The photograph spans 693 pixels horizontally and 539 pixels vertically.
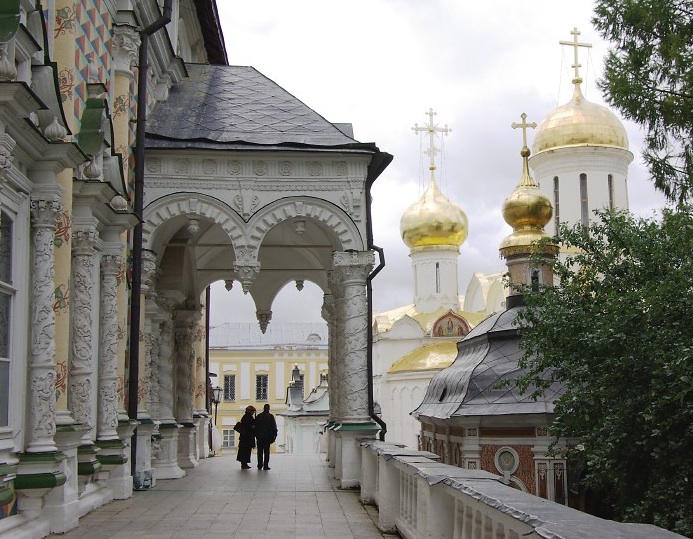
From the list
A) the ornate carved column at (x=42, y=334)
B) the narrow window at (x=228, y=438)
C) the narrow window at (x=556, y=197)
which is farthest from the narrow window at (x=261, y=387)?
the ornate carved column at (x=42, y=334)

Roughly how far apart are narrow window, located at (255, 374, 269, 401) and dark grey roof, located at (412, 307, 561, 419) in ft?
149

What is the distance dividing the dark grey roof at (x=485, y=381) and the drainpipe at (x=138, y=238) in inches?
412

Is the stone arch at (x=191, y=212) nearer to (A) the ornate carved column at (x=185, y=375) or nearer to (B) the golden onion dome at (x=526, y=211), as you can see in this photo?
(A) the ornate carved column at (x=185, y=375)

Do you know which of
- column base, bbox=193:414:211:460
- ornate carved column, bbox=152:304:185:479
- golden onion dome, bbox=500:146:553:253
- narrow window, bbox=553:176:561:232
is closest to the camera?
ornate carved column, bbox=152:304:185:479

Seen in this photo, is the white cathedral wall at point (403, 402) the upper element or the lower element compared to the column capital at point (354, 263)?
lower

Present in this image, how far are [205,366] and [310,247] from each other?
26.6ft

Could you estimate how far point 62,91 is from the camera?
1070 centimetres

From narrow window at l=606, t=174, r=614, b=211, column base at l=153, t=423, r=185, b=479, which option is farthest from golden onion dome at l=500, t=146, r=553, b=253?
column base at l=153, t=423, r=185, b=479

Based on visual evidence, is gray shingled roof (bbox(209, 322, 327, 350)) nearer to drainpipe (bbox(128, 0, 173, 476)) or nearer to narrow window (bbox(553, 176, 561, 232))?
narrow window (bbox(553, 176, 561, 232))

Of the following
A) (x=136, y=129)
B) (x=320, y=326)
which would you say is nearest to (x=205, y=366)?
(x=136, y=129)

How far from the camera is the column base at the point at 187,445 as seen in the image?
21.5m

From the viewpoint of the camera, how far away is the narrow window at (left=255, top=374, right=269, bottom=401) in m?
75.0

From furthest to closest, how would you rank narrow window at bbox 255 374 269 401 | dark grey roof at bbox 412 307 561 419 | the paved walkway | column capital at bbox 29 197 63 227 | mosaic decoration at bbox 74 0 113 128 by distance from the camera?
narrow window at bbox 255 374 269 401 → dark grey roof at bbox 412 307 561 419 → mosaic decoration at bbox 74 0 113 128 → the paved walkway → column capital at bbox 29 197 63 227

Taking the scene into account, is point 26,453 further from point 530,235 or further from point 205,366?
point 530,235
